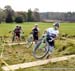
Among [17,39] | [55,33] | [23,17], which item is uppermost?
[55,33]

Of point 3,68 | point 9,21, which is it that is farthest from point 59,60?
point 9,21

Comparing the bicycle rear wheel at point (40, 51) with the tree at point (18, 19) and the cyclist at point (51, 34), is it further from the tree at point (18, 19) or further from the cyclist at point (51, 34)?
the tree at point (18, 19)

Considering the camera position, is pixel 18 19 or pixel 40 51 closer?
pixel 40 51

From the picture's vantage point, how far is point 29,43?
22812 mm

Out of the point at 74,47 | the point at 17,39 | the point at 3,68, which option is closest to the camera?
the point at 3,68

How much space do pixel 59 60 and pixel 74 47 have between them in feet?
15.5

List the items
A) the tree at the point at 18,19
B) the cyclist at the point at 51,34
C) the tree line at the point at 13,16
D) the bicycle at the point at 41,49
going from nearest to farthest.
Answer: the cyclist at the point at 51,34, the bicycle at the point at 41,49, the tree line at the point at 13,16, the tree at the point at 18,19

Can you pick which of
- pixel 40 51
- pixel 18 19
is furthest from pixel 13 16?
pixel 40 51

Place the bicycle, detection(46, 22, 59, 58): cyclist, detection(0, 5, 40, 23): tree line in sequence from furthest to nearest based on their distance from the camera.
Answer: detection(0, 5, 40, 23): tree line
the bicycle
detection(46, 22, 59, 58): cyclist

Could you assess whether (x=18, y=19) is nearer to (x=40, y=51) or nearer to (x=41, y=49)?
(x=40, y=51)

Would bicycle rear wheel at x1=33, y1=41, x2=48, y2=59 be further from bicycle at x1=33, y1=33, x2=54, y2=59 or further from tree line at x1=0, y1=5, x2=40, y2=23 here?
tree line at x1=0, y1=5, x2=40, y2=23

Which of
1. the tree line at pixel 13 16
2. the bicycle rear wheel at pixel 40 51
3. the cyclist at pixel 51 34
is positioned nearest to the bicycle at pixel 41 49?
→ the bicycle rear wheel at pixel 40 51

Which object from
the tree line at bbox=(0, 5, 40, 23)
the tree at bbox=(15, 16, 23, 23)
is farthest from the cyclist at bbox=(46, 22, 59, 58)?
the tree at bbox=(15, 16, 23, 23)

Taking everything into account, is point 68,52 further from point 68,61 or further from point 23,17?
point 23,17
